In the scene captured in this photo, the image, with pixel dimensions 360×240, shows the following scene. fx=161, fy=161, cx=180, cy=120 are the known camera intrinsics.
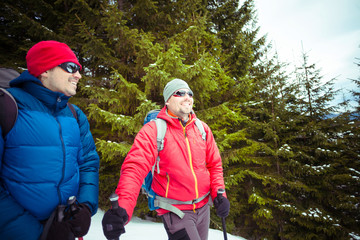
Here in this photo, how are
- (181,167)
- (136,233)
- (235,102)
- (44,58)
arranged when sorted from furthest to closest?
(235,102), (136,233), (181,167), (44,58)

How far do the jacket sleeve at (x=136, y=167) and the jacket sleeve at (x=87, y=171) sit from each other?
0.29m

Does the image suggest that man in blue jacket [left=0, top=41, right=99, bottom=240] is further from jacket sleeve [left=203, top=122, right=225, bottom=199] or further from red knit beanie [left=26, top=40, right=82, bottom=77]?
jacket sleeve [left=203, top=122, right=225, bottom=199]

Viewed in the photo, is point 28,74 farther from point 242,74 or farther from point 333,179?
point 333,179

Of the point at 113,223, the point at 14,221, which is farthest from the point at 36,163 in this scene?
the point at 113,223

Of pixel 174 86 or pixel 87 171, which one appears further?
pixel 174 86

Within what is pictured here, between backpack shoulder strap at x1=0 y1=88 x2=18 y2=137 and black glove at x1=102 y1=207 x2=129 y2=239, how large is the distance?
3.08ft

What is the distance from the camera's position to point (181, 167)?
191cm

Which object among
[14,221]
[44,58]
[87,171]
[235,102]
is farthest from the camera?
[235,102]

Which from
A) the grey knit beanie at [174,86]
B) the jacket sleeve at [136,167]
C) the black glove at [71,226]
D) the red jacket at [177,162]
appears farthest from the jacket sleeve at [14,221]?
the grey knit beanie at [174,86]

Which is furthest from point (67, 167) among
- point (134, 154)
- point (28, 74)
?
point (28, 74)

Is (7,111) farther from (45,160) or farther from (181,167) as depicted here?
(181,167)

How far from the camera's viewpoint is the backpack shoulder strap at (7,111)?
111 cm

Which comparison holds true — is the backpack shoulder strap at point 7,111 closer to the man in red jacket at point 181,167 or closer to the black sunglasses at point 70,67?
the black sunglasses at point 70,67

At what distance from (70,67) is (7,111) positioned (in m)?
0.62
